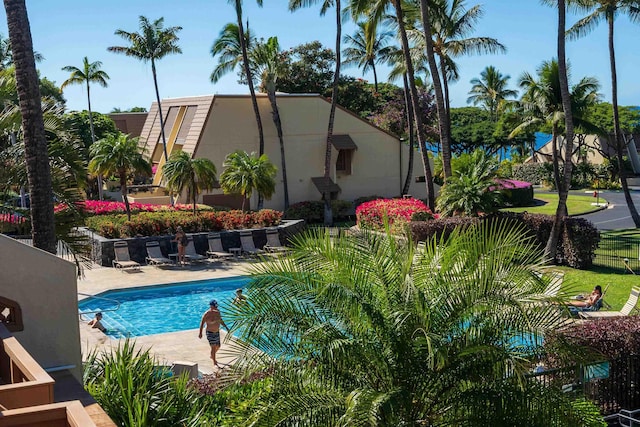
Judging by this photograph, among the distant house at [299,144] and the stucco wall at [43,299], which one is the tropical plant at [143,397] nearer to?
the stucco wall at [43,299]

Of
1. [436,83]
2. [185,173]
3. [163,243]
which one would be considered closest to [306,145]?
[185,173]

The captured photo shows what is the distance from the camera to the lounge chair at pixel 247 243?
2750 cm

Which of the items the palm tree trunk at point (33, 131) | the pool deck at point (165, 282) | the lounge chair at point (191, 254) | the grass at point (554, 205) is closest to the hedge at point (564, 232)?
the pool deck at point (165, 282)

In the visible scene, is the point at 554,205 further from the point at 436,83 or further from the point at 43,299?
the point at 43,299

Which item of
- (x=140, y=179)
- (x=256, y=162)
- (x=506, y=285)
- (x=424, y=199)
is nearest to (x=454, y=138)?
Answer: (x=424, y=199)

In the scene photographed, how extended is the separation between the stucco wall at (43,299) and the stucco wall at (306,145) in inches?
1097

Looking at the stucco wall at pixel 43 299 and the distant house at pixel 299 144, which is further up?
the distant house at pixel 299 144

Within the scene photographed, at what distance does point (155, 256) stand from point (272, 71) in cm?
1421

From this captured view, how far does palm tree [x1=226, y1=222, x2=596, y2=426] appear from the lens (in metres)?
7.64

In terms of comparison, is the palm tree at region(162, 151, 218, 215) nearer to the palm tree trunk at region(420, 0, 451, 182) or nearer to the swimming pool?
the swimming pool

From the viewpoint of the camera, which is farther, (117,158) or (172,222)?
(117,158)

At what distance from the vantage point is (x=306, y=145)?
130ft

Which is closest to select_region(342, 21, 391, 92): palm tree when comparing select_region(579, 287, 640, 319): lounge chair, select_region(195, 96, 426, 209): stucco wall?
select_region(195, 96, 426, 209): stucco wall

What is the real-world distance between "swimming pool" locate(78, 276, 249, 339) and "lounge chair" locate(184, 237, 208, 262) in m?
2.67
